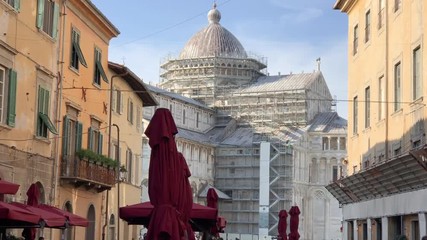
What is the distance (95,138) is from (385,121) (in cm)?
1151

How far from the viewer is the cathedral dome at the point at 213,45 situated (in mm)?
99875

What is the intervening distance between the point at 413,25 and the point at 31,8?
10830mm

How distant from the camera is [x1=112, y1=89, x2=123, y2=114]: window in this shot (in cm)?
3629

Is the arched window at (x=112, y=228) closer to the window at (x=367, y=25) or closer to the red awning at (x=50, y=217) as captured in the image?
the window at (x=367, y=25)

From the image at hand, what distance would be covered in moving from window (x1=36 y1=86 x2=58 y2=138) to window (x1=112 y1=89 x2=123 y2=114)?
9610mm

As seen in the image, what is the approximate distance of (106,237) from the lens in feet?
115

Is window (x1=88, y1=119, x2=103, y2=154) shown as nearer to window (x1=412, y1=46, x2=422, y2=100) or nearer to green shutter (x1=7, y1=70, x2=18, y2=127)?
green shutter (x1=7, y1=70, x2=18, y2=127)

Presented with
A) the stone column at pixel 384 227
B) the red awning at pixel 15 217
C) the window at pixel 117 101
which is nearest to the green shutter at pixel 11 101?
the red awning at pixel 15 217

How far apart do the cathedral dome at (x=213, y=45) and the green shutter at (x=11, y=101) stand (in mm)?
76227

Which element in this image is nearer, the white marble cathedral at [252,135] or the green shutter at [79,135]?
the green shutter at [79,135]

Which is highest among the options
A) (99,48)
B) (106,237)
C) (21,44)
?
(99,48)

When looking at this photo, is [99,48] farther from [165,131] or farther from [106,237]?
[165,131]

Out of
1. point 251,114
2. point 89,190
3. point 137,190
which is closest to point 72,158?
point 89,190

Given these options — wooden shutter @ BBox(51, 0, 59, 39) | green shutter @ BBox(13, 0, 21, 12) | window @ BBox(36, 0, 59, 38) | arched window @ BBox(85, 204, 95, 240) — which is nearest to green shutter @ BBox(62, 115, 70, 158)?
wooden shutter @ BBox(51, 0, 59, 39)
